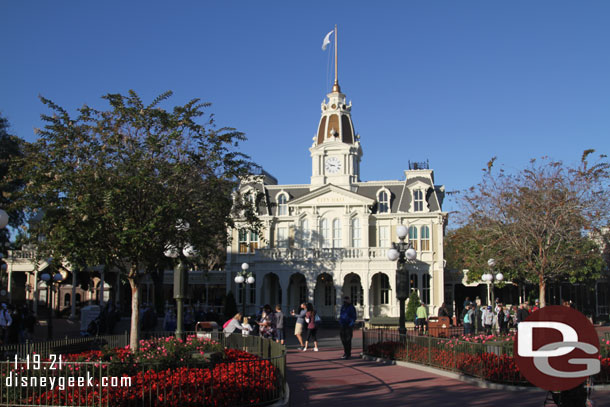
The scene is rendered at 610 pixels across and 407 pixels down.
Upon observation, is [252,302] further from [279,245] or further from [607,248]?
[607,248]

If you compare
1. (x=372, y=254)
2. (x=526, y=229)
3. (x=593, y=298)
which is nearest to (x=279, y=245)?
(x=372, y=254)

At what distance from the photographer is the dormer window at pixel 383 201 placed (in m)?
43.9

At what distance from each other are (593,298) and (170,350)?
154 ft

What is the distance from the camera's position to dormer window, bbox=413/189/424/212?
43.5 m

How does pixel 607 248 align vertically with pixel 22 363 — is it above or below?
above

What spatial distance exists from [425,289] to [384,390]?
98.6ft

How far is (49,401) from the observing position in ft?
31.6

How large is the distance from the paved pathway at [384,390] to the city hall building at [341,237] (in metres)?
23.8

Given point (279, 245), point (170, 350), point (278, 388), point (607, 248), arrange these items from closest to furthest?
1. point (278, 388)
2. point (170, 350)
3. point (607, 248)
4. point (279, 245)

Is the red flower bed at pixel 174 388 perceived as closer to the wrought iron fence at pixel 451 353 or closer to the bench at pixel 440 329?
the wrought iron fence at pixel 451 353

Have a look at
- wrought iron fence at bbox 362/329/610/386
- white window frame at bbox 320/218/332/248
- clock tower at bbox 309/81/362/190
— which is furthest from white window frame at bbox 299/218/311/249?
wrought iron fence at bbox 362/329/610/386

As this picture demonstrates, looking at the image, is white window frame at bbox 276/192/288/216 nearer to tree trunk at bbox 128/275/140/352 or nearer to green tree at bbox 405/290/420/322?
green tree at bbox 405/290/420/322

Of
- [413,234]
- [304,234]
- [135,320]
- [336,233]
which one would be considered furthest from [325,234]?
[135,320]

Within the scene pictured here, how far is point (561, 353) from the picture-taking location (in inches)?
178
